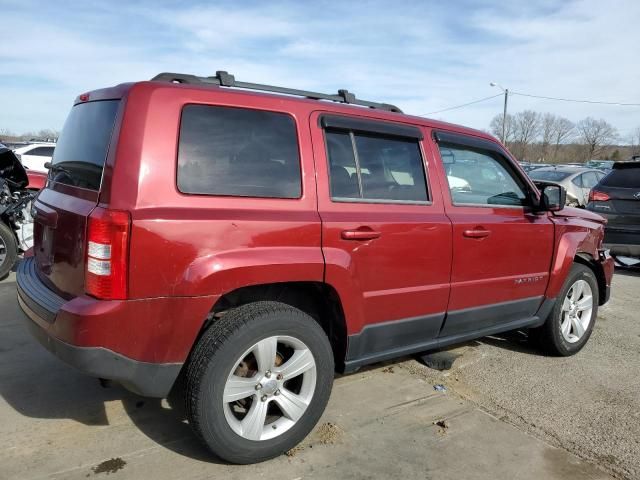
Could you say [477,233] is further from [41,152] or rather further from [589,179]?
[41,152]

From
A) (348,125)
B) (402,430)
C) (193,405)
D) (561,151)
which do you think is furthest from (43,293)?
(561,151)

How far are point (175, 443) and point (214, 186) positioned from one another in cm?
147

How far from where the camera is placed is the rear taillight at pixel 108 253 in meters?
2.31

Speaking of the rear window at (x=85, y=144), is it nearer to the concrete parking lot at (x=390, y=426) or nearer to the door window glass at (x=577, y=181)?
the concrete parking lot at (x=390, y=426)

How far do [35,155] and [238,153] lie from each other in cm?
1490

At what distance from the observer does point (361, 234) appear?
2.97 metres

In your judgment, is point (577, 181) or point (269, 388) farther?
point (577, 181)

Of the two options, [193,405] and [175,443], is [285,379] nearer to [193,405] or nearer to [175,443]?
[193,405]

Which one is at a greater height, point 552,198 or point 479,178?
point 479,178

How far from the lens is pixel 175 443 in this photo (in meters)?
2.93

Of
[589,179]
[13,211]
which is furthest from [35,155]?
[589,179]

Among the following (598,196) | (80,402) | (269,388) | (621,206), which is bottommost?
(80,402)

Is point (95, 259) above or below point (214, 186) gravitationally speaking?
below

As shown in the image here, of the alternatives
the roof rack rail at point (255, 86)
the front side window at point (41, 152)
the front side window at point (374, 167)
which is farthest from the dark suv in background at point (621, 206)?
the front side window at point (41, 152)
